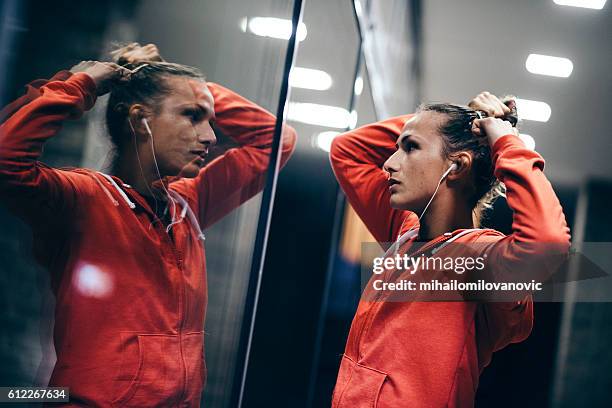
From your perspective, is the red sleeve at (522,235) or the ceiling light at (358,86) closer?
the red sleeve at (522,235)

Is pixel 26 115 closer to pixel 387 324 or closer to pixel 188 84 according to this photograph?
pixel 188 84

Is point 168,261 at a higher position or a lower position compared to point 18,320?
higher

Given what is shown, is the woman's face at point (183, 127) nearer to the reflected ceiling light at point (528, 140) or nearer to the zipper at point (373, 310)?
the zipper at point (373, 310)

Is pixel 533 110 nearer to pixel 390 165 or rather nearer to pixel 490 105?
pixel 490 105

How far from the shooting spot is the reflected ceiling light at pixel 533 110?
158 cm

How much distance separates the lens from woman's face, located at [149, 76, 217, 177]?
117cm

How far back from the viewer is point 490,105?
153cm

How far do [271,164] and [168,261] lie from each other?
0.57 meters

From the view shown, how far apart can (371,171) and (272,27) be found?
0.46 meters

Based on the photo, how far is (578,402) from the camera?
158cm

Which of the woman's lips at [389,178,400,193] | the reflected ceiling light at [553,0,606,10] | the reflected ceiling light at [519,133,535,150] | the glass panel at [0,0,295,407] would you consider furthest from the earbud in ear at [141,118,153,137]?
the reflected ceiling light at [553,0,606,10]

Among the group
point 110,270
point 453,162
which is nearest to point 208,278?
point 110,270

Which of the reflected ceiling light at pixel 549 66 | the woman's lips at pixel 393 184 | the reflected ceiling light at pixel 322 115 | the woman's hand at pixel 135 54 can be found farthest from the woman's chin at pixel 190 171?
the reflected ceiling light at pixel 549 66

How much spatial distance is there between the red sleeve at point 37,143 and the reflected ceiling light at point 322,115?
3.43 ft
